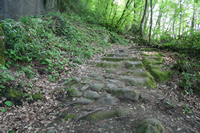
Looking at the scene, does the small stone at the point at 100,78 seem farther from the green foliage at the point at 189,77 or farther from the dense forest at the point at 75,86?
the green foliage at the point at 189,77

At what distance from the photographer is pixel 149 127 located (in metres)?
2.03

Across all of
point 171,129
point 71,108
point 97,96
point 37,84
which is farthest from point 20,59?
point 171,129

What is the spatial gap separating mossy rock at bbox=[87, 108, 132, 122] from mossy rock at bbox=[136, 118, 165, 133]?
1.35ft

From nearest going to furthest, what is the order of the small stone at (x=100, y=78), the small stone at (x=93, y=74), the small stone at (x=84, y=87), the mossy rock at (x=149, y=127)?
the mossy rock at (x=149, y=127), the small stone at (x=84, y=87), the small stone at (x=100, y=78), the small stone at (x=93, y=74)

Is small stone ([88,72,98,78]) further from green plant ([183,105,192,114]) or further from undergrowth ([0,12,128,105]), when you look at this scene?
green plant ([183,105,192,114])

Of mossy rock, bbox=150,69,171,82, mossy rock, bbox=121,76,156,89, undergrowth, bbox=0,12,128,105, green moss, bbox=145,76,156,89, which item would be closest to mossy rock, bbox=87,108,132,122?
mossy rock, bbox=121,76,156,89

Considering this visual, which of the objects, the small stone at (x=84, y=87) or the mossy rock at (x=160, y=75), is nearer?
the small stone at (x=84, y=87)

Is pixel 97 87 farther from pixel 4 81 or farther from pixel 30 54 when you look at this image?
pixel 30 54

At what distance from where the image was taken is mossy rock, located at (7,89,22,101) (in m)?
2.69

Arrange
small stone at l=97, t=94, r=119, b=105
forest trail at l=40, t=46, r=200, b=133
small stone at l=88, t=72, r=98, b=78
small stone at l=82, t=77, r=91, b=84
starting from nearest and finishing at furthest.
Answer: forest trail at l=40, t=46, r=200, b=133 → small stone at l=97, t=94, r=119, b=105 → small stone at l=82, t=77, r=91, b=84 → small stone at l=88, t=72, r=98, b=78

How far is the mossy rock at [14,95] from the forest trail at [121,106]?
3.02 feet

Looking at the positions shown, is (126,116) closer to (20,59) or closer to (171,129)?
(171,129)

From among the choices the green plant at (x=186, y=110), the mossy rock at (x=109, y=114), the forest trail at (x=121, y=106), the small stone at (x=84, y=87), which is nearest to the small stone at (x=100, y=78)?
the forest trail at (x=121, y=106)

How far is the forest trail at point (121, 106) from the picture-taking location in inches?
90.0
